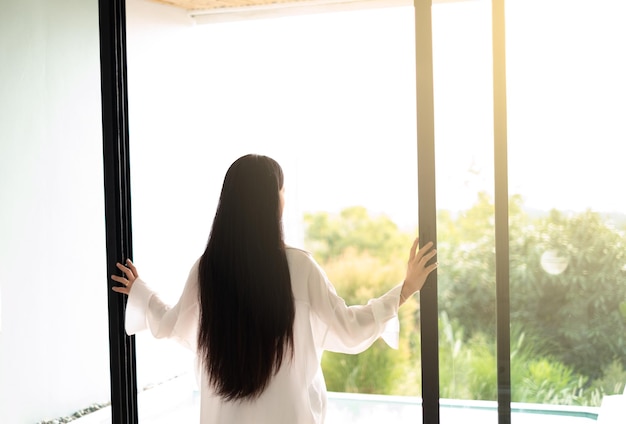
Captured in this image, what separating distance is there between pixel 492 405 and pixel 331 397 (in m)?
3.03

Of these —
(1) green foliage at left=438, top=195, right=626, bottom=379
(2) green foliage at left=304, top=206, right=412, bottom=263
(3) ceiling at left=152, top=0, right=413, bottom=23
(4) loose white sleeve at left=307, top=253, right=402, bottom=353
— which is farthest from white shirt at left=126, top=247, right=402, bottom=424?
(2) green foliage at left=304, top=206, right=412, bottom=263

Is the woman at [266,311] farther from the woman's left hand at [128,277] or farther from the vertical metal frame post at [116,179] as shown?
the vertical metal frame post at [116,179]

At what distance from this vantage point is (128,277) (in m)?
2.28

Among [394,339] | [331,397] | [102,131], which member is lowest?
[331,397]

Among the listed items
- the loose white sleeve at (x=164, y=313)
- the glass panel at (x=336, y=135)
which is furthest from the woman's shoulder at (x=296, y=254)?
the glass panel at (x=336, y=135)

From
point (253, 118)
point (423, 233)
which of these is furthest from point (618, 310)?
point (253, 118)

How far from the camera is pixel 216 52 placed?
13.9 ft

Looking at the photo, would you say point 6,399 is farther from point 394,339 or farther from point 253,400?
point 394,339

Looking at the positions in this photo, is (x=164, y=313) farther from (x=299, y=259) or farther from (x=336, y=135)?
(x=336, y=135)

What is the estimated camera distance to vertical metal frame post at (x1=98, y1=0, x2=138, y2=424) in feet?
7.66

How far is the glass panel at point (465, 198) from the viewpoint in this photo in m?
1.95

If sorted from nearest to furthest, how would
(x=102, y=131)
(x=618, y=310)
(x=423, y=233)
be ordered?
1. (x=618, y=310)
2. (x=423, y=233)
3. (x=102, y=131)

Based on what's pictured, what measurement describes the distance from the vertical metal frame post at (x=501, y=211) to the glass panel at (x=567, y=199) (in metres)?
0.02

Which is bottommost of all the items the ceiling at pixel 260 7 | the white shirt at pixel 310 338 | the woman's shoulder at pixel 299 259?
the white shirt at pixel 310 338
